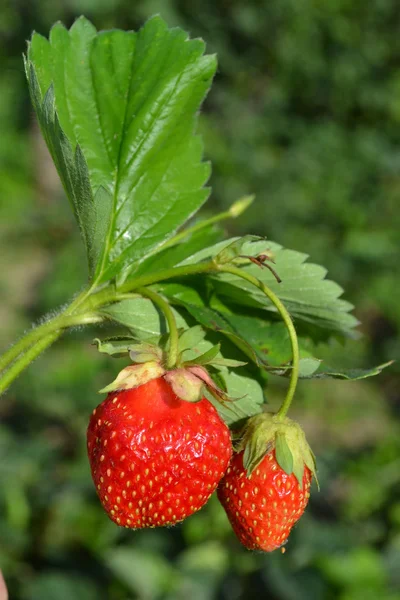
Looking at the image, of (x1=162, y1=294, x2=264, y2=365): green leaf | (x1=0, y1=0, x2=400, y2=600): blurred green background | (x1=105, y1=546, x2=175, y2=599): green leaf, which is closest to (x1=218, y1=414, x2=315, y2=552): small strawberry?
(x1=162, y1=294, x2=264, y2=365): green leaf

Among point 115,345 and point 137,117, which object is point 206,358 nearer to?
point 115,345

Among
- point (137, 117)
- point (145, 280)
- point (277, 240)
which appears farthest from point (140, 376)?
point (277, 240)

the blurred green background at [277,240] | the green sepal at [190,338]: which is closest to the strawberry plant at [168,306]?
the green sepal at [190,338]

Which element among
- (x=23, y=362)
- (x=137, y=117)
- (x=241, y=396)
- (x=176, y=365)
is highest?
(x=137, y=117)

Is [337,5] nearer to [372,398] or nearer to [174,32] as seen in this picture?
[372,398]

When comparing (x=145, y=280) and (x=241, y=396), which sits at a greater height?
(x=145, y=280)

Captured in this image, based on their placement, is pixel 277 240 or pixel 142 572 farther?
pixel 277 240

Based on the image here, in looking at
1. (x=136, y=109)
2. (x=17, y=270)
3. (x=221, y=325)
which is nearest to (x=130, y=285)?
(x=221, y=325)

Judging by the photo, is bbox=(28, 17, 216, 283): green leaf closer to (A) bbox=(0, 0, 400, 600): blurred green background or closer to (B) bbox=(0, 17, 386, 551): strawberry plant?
(B) bbox=(0, 17, 386, 551): strawberry plant
